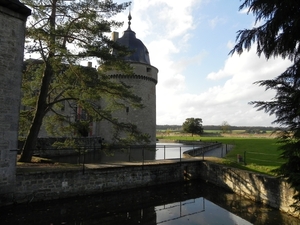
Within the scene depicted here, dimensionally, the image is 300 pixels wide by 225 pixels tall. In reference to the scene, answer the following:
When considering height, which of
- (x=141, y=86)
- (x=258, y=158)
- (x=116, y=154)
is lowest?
(x=116, y=154)

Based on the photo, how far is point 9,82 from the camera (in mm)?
8430

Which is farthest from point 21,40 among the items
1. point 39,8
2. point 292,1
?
point 292,1

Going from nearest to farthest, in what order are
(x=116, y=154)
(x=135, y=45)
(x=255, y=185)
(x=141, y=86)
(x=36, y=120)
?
(x=255, y=185) < (x=36, y=120) < (x=116, y=154) < (x=141, y=86) < (x=135, y=45)

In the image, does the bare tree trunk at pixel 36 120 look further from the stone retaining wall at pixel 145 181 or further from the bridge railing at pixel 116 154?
the stone retaining wall at pixel 145 181

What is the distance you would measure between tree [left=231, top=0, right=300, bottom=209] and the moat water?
339 cm

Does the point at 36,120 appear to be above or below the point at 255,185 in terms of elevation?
above

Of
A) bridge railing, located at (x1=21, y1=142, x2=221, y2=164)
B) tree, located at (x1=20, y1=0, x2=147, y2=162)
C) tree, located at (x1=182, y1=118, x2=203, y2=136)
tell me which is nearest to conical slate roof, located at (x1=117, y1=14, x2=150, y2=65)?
bridge railing, located at (x1=21, y1=142, x2=221, y2=164)

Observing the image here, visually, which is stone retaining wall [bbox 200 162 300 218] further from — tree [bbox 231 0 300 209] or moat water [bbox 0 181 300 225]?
tree [bbox 231 0 300 209]

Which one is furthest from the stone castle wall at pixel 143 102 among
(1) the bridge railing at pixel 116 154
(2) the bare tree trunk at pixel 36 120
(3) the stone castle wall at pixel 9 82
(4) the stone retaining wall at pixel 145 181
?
(3) the stone castle wall at pixel 9 82

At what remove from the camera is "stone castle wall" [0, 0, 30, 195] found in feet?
26.8

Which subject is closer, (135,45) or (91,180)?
(91,180)

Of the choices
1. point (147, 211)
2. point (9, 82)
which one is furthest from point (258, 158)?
point (9, 82)

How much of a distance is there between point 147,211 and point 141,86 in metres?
25.3

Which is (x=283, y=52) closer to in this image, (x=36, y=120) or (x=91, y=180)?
(x=91, y=180)
